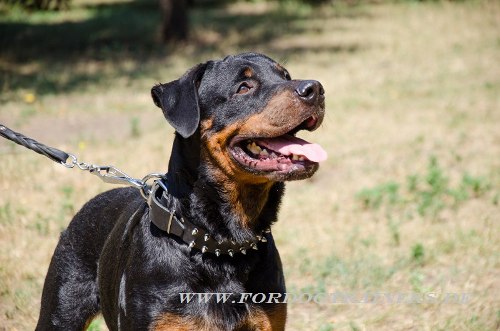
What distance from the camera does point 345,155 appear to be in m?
9.35

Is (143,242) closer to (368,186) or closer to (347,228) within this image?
(347,228)

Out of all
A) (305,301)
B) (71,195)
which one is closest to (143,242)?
(305,301)

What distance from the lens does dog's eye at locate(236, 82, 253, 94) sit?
3686 millimetres

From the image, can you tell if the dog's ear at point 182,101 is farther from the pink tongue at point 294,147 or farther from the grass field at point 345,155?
the grass field at point 345,155

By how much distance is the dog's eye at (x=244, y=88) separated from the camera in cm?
369

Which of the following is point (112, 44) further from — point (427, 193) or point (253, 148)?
point (253, 148)

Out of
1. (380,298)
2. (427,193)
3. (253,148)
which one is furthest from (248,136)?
(427,193)

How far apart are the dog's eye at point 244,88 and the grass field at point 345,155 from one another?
4.24 feet

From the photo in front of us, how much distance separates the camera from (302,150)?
3.54 meters

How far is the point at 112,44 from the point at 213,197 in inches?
688

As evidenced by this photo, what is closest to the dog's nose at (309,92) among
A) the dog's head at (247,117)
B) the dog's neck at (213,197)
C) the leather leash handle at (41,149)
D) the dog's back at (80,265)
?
the dog's head at (247,117)

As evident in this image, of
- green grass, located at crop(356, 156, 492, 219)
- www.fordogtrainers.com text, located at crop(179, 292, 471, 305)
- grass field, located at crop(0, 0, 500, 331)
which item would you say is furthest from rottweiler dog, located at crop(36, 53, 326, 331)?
green grass, located at crop(356, 156, 492, 219)

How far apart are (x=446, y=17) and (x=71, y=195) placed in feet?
61.4

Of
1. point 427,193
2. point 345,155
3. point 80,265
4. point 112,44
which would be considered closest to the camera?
point 80,265
